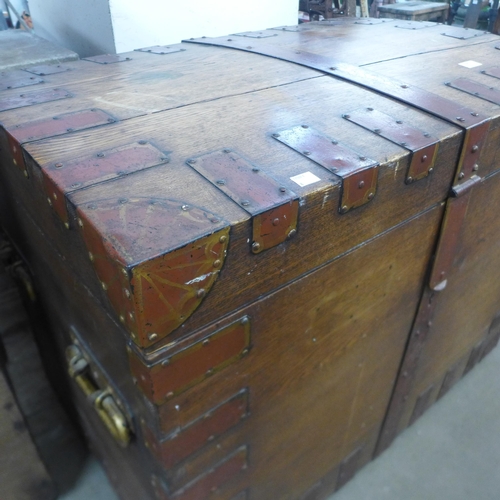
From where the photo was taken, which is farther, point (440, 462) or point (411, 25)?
point (411, 25)

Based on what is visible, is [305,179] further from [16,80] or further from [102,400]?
[16,80]

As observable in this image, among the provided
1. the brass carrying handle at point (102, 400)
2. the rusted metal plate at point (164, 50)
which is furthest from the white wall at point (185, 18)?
the brass carrying handle at point (102, 400)

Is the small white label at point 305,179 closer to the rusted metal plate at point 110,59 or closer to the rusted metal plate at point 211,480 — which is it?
the rusted metal plate at point 211,480

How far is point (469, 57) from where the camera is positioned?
132 cm

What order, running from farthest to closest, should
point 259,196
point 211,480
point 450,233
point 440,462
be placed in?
1. point 440,462
2. point 450,233
3. point 211,480
4. point 259,196

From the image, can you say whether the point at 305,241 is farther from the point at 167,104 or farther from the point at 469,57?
the point at 469,57

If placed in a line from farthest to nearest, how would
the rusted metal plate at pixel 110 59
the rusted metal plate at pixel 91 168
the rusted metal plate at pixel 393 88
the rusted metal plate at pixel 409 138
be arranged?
the rusted metal plate at pixel 110 59, the rusted metal plate at pixel 393 88, the rusted metal plate at pixel 409 138, the rusted metal plate at pixel 91 168

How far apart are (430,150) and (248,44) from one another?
86 centimetres

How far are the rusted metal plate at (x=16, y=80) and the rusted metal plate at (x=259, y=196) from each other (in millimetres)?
604

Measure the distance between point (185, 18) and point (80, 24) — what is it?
0.42 metres

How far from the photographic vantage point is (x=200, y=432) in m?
0.80

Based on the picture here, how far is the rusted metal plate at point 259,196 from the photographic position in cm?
64

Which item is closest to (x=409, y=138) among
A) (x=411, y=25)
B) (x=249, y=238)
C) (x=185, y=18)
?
(x=249, y=238)

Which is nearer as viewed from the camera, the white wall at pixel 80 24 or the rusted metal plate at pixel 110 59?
the rusted metal plate at pixel 110 59
